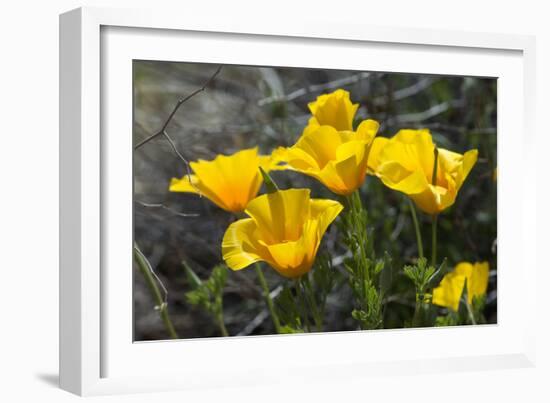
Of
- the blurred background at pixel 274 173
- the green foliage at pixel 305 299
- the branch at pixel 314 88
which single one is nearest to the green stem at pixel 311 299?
the green foliage at pixel 305 299

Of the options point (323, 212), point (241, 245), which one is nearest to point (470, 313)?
point (323, 212)

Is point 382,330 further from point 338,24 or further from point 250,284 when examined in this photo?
point 338,24

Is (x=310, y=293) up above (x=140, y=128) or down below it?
below

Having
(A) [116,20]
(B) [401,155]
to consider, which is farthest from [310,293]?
(A) [116,20]

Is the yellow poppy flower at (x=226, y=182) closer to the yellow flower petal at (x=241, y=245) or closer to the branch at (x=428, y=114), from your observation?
the yellow flower petal at (x=241, y=245)

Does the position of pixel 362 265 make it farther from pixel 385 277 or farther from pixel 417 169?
pixel 417 169

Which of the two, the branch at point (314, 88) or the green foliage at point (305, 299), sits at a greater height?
the branch at point (314, 88)

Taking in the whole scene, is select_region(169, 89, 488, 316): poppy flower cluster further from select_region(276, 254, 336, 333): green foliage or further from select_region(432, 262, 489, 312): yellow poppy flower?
select_region(432, 262, 489, 312): yellow poppy flower
